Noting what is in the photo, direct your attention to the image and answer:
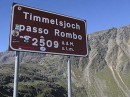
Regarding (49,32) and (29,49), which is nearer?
(29,49)

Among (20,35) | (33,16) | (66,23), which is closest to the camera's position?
(20,35)

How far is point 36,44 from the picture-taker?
12.7 meters

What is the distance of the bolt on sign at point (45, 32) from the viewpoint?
12.3 meters

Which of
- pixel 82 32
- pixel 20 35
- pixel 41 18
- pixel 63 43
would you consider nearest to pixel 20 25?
pixel 20 35

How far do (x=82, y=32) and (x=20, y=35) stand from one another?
12.2 feet

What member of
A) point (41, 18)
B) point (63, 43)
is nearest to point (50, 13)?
point (41, 18)

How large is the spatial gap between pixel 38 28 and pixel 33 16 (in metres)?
0.62

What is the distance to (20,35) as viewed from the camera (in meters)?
12.2

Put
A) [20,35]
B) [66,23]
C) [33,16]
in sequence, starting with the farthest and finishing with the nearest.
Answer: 1. [66,23]
2. [33,16]
3. [20,35]

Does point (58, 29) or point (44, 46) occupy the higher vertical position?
point (58, 29)

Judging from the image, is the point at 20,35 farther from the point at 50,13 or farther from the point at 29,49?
the point at 50,13

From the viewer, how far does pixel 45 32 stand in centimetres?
1316

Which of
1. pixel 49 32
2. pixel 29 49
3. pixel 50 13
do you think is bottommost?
pixel 29 49

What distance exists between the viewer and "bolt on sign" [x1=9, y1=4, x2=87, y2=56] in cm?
1229
